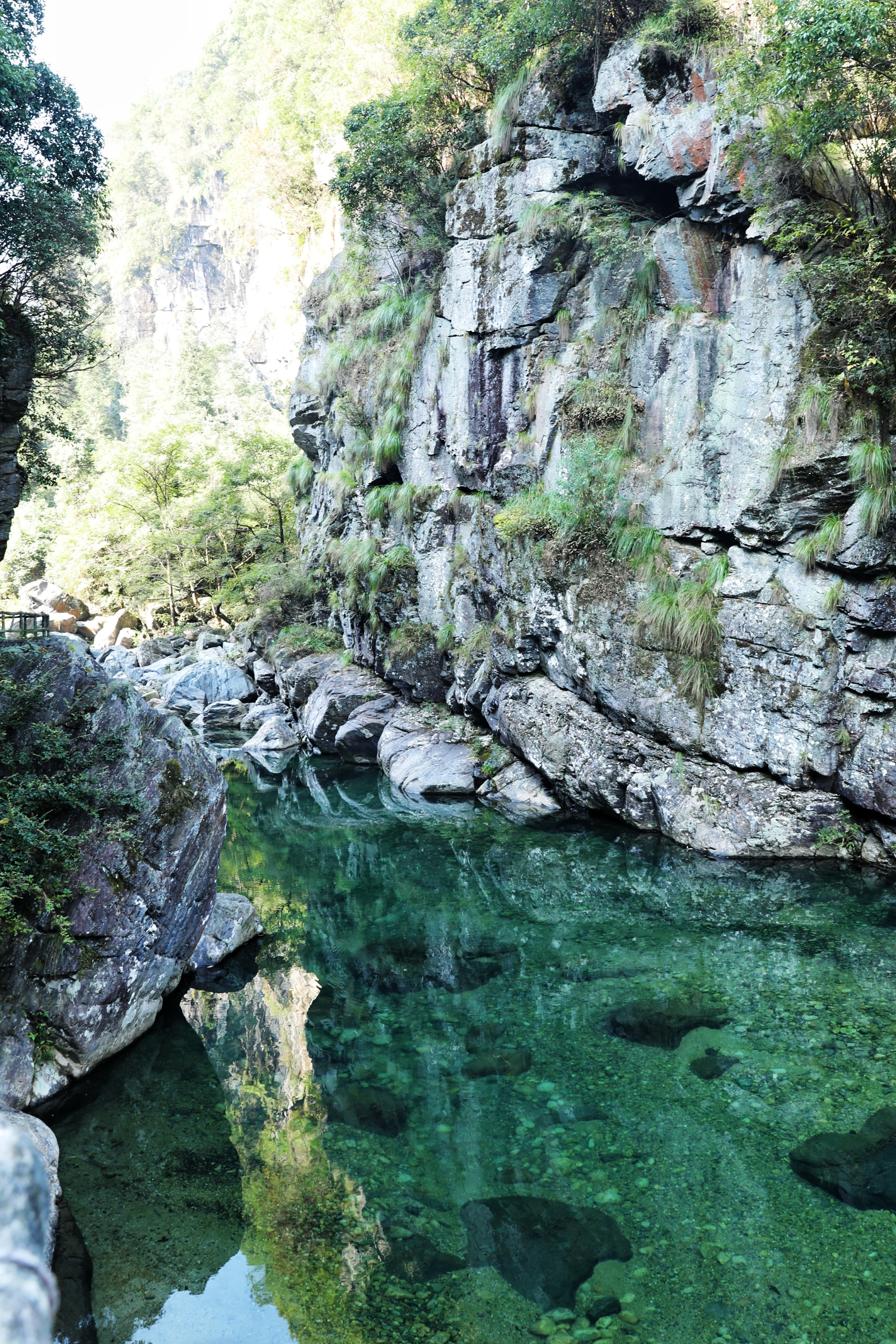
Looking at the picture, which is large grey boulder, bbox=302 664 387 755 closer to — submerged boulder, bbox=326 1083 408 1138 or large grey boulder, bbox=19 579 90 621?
submerged boulder, bbox=326 1083 408 1138

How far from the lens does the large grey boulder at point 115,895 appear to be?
5832mm

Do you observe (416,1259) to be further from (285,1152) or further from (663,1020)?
(663,1020)

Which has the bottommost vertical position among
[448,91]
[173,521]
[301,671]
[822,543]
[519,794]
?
[519,794]

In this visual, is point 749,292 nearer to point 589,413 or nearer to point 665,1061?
point 589,413

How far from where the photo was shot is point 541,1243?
4.43m

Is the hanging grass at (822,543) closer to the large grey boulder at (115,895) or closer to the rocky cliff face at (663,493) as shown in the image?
the rocky cliff face at (663,493)

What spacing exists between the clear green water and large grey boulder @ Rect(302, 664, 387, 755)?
8100 mm

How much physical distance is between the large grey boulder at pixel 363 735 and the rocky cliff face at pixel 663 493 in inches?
76.6

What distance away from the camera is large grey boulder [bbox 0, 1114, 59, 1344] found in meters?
1.06

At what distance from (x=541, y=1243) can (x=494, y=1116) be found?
1179 mm

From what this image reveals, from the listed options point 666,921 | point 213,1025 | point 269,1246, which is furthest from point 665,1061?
point 213,1025

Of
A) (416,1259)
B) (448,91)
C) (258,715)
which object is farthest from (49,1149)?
(448,91)

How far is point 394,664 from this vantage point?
17094mm

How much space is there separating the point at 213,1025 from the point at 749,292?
11.1 m
